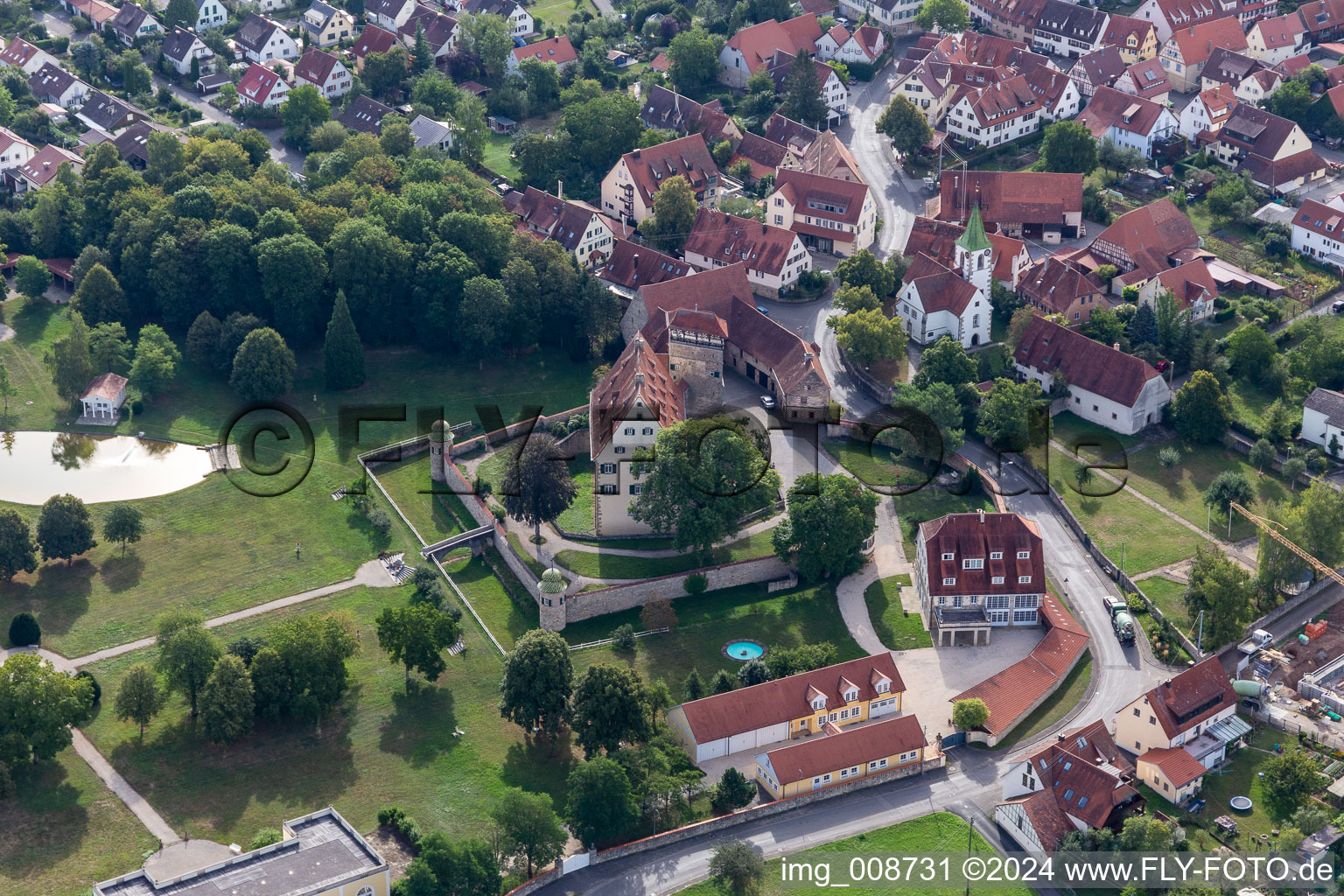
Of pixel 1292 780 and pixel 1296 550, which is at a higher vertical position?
pixel 1296 550

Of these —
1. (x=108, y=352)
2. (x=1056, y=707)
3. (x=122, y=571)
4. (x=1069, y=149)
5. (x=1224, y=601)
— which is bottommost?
(x=122, y=571)

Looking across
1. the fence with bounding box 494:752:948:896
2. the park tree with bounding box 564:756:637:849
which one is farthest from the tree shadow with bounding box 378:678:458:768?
the fence with bounding box 494:752:948:896

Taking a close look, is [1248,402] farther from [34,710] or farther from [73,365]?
[34,710]

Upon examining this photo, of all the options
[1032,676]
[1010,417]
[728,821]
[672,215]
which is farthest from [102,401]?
[1032,676]

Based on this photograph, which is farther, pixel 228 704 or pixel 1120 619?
pixel 1120 619

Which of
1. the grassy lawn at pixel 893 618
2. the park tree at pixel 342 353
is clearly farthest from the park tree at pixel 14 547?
the grassy lawn at pixel 893 618

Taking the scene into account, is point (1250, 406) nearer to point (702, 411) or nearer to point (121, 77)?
point (702, 411)

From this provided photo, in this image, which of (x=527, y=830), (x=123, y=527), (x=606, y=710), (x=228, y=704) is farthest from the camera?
(x=123, y=527)
